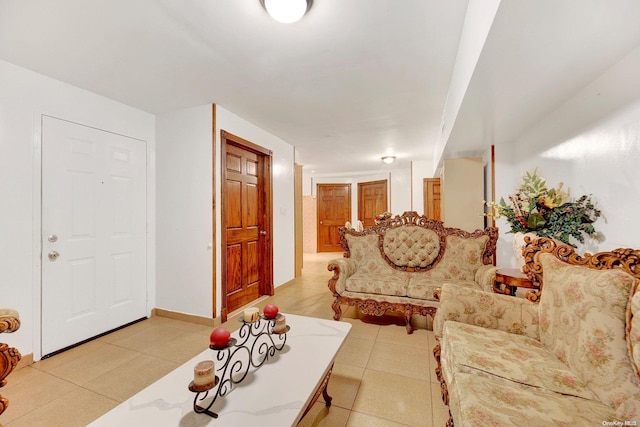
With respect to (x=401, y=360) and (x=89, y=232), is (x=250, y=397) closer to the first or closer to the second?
(x=401, y=360)

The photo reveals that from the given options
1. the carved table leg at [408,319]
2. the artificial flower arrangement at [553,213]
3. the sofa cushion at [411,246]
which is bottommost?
the carved table leg at [408,319]

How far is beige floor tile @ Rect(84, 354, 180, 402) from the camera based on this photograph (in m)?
1.71

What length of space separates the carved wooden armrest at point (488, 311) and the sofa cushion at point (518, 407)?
1.73 ft

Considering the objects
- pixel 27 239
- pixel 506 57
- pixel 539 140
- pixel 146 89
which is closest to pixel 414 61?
pixel 506 57

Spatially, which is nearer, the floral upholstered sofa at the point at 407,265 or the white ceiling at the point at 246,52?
the white ceiling at the point at 246,52

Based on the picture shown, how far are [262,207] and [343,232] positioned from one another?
126 cm


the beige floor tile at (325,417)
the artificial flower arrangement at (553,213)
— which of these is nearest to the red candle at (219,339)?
the beige floor tile at (325,417)

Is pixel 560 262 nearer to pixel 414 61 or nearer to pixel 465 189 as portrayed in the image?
pixel 414 61

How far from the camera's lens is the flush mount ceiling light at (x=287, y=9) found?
138cm

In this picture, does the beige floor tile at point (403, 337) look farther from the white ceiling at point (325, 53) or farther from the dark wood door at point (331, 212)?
the dark wood door at point (331, 212)

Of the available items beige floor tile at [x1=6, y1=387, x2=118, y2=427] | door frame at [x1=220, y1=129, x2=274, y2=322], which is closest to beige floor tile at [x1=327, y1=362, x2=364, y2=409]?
beige floor tile at [x1=6, y1=387, x2=118, y2=427]

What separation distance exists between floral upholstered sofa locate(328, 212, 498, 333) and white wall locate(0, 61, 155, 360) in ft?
8.45

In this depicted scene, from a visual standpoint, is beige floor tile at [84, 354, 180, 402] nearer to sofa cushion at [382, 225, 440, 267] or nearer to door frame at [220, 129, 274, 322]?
door frame at [220, 129, 274, 322]

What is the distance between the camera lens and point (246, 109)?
115 inches
